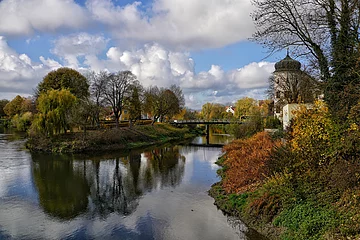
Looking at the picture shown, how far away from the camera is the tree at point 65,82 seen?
4847 centimetres

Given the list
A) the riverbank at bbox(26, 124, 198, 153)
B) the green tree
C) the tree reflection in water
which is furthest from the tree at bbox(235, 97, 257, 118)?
the green tree

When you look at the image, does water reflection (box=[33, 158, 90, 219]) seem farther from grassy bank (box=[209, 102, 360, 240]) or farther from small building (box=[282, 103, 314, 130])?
small building (box=[282, 103, 314, 130])

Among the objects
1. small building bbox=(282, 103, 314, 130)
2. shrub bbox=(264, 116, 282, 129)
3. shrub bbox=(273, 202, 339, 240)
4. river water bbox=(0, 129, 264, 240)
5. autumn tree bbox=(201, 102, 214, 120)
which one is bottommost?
river water bbox=(0, 129, 264, 240)

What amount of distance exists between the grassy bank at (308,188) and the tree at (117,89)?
1255 inches

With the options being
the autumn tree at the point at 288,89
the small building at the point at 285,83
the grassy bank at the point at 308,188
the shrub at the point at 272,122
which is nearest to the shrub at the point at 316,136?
the grassy bank at the point at 308,188

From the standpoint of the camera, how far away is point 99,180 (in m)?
20.8

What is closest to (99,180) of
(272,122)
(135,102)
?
(272,122)

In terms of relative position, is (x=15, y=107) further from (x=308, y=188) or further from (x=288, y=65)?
(x=308, y=188)

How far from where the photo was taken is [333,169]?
411 inches

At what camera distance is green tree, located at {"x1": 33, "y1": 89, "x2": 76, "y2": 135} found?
34.7 meters

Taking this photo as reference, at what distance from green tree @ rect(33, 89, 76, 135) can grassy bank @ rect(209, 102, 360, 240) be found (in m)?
25.5

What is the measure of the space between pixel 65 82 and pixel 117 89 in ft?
32.8

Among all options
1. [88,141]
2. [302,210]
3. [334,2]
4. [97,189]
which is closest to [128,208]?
[97,189]

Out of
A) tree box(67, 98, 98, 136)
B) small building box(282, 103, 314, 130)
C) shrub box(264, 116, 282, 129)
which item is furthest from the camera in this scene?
tree box(67, 98, 98, 136)
